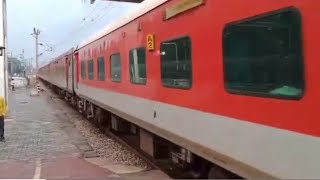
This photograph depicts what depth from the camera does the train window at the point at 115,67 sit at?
10547mm

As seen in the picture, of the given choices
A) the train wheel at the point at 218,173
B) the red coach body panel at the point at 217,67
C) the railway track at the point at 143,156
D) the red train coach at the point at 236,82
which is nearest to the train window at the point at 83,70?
the railway track at the point at 143,156

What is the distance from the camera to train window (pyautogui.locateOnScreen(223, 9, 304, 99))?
374 cm

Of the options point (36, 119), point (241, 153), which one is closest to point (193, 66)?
point (241, 153)

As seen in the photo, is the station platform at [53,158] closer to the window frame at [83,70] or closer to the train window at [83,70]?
the window frame at [83,70]

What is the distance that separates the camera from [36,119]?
1917 centimetres

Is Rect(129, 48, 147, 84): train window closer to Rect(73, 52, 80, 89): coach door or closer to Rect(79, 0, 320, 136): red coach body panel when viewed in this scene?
Rect(79, 0, 320, 136): red coach body panel

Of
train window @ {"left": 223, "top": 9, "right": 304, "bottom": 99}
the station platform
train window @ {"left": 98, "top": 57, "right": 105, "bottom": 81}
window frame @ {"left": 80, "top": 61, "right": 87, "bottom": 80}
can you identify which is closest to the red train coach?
train window @ {"left": 223, "top": 9, "right": 304, "bottom": 99}

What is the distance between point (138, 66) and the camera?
868 cm

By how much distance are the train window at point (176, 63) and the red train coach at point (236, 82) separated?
12 millimetres

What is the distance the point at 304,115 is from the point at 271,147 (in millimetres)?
516

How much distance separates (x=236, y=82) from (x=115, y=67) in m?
6.58

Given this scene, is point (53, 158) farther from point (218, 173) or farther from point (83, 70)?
point (83, 70)

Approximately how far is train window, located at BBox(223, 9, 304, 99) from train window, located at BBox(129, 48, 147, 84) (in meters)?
3.42

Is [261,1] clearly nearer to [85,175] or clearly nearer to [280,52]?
[280,52]
